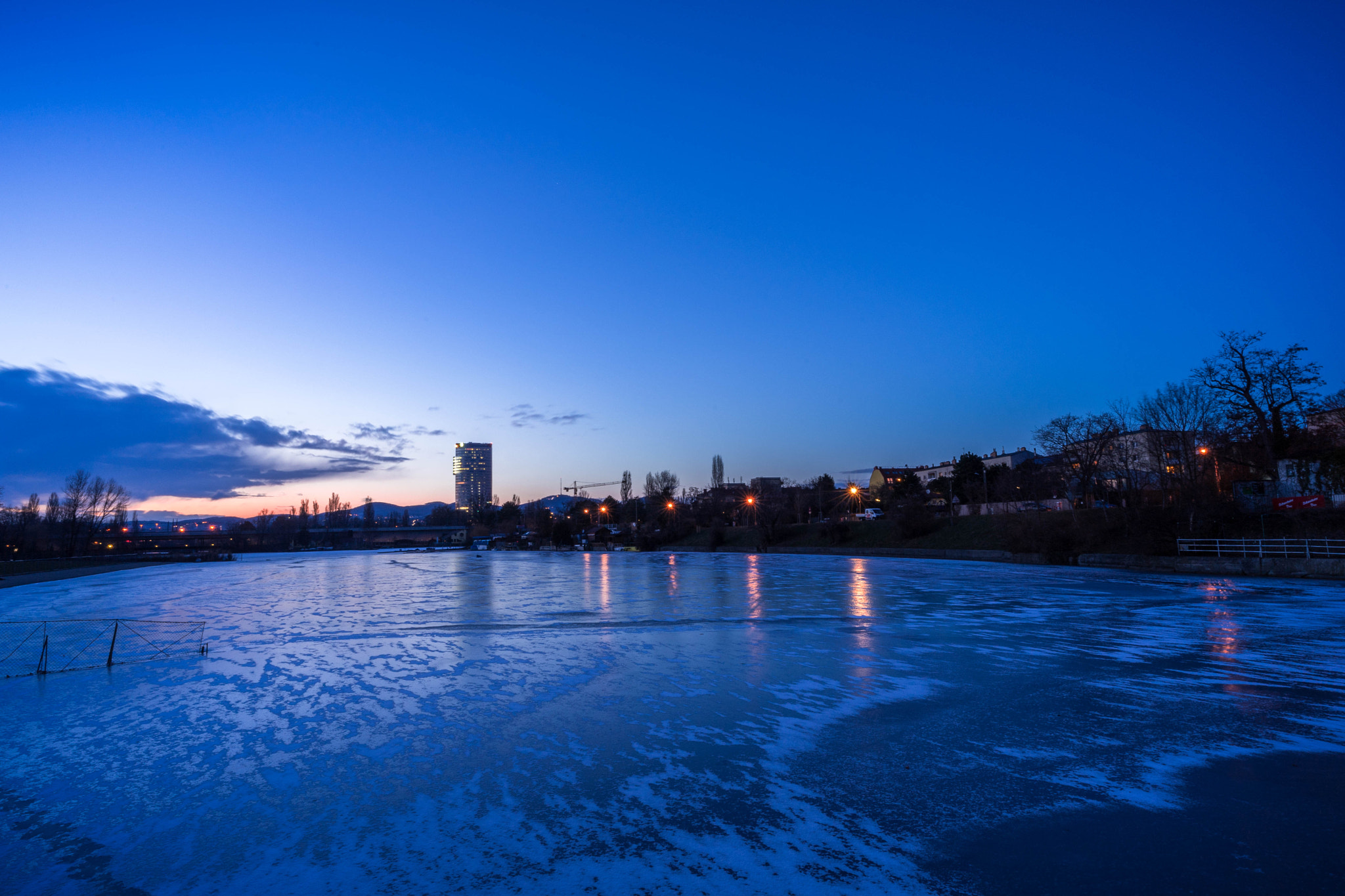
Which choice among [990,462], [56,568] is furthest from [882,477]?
[56,568]

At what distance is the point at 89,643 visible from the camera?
39.7ft

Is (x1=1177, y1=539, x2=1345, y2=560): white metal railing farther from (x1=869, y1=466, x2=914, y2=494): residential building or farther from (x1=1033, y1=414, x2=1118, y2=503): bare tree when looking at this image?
(x1=869, y1=466, x2=914, y2=494): residential building

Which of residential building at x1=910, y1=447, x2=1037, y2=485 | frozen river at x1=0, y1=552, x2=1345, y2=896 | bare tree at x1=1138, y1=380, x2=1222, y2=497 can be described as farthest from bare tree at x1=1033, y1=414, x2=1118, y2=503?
residential building at x1=910, y1=447, x2=1037, y2=485

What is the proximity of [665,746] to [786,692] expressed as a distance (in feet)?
7.89

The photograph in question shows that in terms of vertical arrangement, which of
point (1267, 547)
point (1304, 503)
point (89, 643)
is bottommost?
point (89, 643)

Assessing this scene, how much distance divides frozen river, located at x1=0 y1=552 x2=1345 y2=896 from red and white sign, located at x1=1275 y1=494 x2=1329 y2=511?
19531mm

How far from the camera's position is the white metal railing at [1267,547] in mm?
22047

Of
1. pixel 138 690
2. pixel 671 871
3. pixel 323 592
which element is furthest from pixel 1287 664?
pixel 323 592

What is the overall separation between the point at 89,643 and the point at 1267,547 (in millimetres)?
34212

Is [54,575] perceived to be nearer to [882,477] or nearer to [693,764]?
[693,764]

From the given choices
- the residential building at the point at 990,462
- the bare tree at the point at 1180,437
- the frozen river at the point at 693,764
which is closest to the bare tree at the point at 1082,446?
the bare tree at the point at 1180,437

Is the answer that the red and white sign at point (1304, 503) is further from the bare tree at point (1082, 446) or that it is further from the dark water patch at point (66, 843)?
the dark water patch at point (66, 843)

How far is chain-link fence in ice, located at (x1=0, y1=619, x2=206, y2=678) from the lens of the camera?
10.4 metres

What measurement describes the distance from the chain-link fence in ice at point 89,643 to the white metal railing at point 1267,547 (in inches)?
1190
